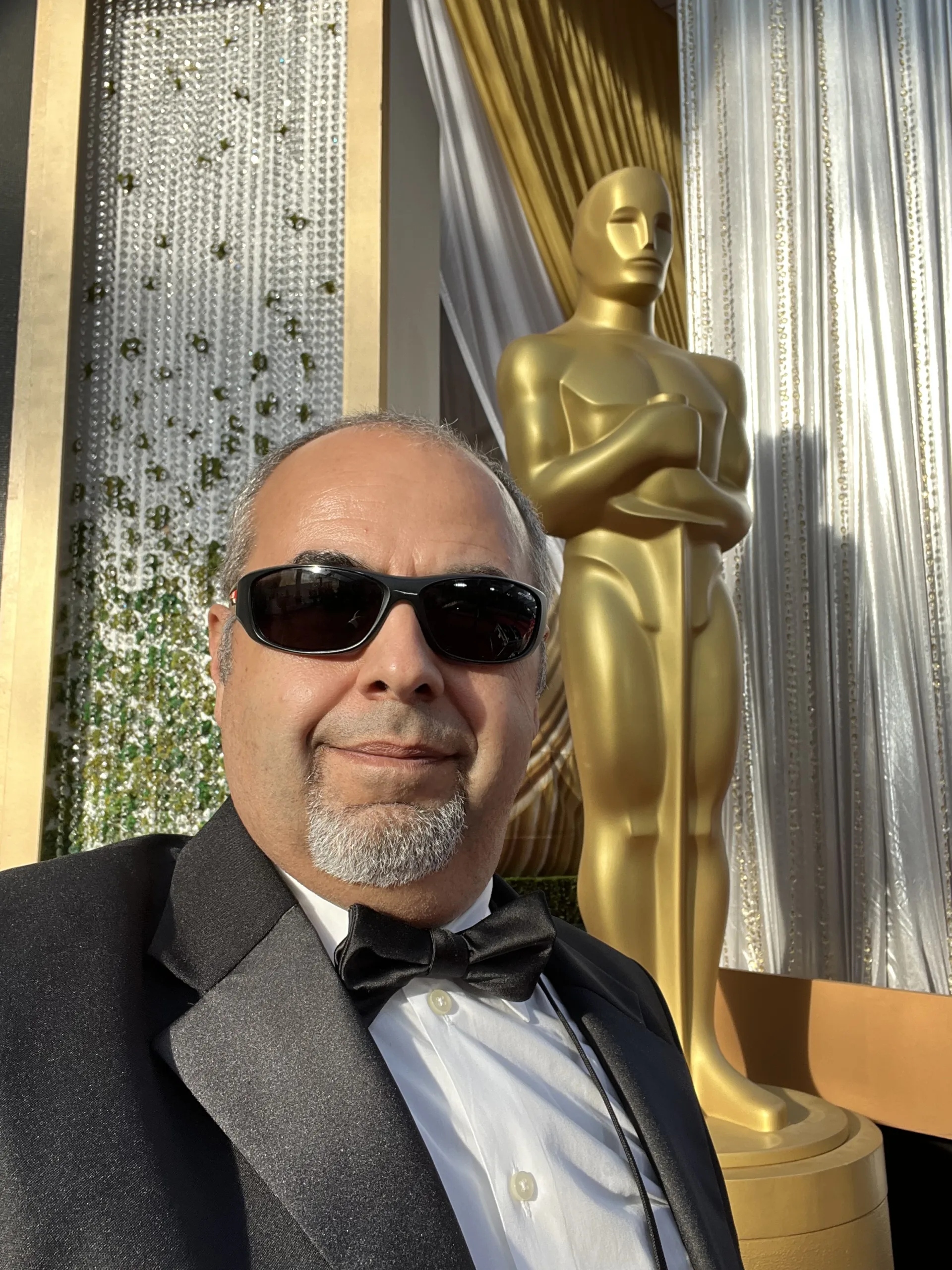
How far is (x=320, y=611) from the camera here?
87cm

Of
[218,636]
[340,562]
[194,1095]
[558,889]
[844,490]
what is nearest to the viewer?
[194,1095]

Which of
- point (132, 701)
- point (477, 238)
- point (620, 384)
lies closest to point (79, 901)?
point (620, 384)

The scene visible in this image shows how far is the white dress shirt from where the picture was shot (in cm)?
77

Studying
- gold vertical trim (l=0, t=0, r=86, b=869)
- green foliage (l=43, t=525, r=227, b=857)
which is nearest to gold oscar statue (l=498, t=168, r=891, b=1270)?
green foliage (l=43, t=525, r=227, b=857)

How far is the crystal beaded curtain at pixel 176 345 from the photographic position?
278 cm

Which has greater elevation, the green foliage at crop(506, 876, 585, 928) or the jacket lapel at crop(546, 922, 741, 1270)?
the jacket lapel at crop(546, 922, 741, 1270)

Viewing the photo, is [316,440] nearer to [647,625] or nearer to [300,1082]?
[300,1082]

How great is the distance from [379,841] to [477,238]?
14.7 feet

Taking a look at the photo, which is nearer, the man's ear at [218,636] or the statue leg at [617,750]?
the man's ear at [218,636]

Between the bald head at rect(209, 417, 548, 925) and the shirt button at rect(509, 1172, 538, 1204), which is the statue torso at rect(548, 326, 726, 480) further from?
the shirt button at rect(509, 1172, 538, 1204)

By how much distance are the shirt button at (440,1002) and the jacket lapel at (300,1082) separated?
0.36 feet

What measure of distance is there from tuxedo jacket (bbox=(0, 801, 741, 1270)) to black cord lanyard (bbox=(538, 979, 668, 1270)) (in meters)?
0.02

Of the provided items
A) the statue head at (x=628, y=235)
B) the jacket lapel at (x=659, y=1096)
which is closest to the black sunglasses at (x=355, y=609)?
the jacket lapel at (x=659, y=1096)

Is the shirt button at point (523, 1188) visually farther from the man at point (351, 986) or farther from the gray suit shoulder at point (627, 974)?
the gray suit shoulder at point (627, 974)
